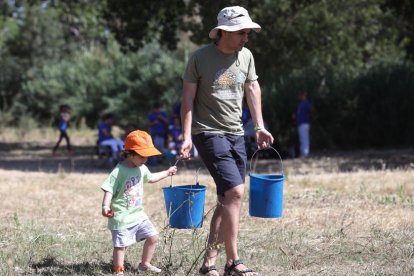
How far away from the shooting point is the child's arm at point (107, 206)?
5.36 m

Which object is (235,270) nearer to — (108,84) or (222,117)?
(222,117)

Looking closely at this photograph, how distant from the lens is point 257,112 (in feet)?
18.9

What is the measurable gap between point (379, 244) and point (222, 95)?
220 cm

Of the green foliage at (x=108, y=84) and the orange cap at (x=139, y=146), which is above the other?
the green foliage at (x=108, y=84)

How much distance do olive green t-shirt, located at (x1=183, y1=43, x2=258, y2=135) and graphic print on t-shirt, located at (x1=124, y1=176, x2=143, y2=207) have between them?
0.57 meters

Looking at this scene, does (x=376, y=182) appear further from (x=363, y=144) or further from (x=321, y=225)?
(x=363, y=144)

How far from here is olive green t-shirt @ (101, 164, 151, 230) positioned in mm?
5535

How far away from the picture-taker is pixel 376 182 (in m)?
10.9

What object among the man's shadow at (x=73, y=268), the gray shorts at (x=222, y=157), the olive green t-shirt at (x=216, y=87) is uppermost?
the olive green t-shirt at (x=216, y=87)

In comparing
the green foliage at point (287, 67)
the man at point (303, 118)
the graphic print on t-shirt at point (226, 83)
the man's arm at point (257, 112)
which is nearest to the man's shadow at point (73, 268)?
the man's arm at point (257, 112)

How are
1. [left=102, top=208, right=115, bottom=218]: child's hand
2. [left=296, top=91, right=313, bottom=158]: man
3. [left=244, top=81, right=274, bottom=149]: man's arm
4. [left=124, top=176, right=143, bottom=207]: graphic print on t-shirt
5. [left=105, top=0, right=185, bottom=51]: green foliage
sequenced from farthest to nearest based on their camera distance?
[left=296, top=91, right=313, bottom=158]: man → [left=105, top=0, right=185, bottom=51]: green foliage → [left=244, top=81, right=274, bottom=149]: man's arm → [left=124, top=176, right=143, bottom=207]: graphic print on t-shirt → [left=102, top=208, right=115, bottom=218]: child's hand

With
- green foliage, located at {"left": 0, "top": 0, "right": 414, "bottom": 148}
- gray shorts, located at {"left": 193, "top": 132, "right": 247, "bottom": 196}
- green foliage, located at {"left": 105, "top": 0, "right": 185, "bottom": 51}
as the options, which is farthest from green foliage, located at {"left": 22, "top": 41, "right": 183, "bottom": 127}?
gray shorts, located at {"left": 193, "top": 132, "right": 247, "bottom": 196}

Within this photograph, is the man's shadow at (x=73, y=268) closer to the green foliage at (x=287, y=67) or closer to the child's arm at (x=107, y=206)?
the child's arm at (x=107, y=206)

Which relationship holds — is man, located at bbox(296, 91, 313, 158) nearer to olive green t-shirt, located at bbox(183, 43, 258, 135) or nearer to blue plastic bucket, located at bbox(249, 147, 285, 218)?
blue plastic bucket, located at bbox(249, 147, 285, 218)
